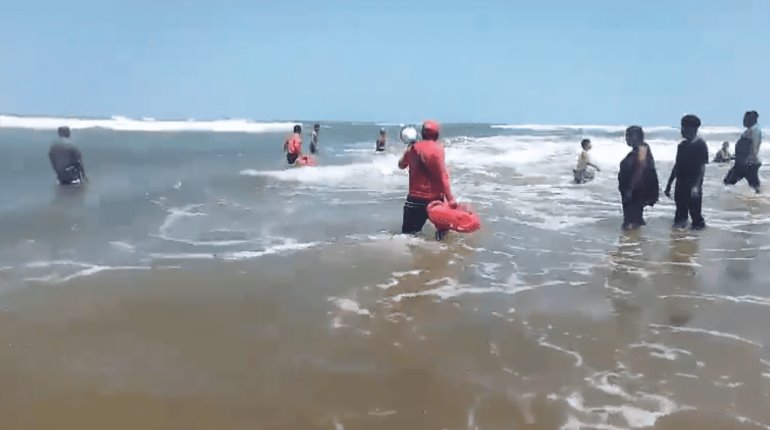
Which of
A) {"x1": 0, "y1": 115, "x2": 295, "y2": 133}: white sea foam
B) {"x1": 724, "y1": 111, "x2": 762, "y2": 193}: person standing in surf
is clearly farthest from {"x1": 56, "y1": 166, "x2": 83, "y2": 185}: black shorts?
{"x1": 0, "y1": 115, "x2": 295, "y2": 133}: white sea foam

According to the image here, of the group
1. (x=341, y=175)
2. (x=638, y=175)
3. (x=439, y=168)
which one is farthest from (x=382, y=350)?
(x=341, y=175)

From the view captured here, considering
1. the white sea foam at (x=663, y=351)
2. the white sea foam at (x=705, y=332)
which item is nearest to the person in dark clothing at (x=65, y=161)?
the white sea foam at (x=705, y=332)

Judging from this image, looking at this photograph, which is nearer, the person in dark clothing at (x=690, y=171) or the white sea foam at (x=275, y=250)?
the white sea foam at (x=275, y=250)

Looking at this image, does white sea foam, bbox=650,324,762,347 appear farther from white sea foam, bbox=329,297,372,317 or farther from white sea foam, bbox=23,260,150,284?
white sea foam, bbox=23,260,150,284

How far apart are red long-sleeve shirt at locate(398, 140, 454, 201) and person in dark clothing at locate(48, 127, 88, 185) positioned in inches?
375

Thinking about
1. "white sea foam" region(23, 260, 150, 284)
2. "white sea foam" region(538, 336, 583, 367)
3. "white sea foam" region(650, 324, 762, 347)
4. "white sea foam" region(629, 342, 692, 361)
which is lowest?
"white sea foam" region(23, 260, 150, 284)

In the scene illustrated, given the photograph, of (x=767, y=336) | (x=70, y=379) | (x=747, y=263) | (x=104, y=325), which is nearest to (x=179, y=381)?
(x=70, y=379)

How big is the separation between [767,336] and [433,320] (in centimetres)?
246

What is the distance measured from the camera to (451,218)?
817 cm

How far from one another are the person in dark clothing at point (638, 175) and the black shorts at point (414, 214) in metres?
2.84

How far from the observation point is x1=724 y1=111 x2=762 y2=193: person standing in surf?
41.4ft

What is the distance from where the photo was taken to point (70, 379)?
4000mm

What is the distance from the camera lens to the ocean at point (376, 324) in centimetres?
364

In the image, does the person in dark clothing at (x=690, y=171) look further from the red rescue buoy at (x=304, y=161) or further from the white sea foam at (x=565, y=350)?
the red rescue buoy at (x=304, y=161)
